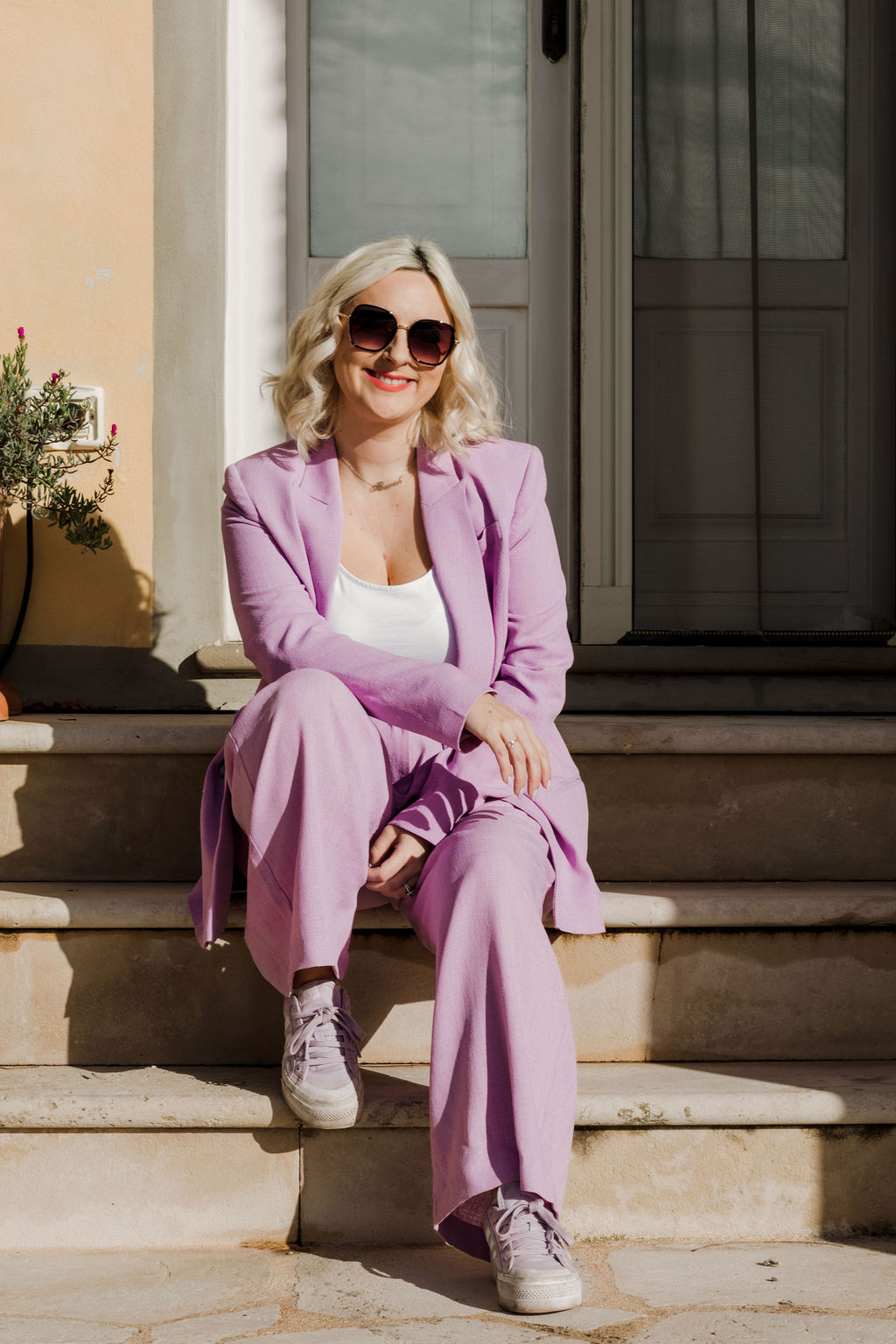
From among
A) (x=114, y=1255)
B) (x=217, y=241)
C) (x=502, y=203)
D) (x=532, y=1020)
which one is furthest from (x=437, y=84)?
(x=114, y=1255)

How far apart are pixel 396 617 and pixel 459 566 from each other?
132 millimetres

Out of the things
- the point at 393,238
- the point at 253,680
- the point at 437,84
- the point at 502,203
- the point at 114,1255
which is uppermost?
the point at 437,84

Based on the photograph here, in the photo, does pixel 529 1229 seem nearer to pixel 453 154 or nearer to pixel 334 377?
pixel 334 377

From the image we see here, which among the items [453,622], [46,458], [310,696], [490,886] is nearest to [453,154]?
[46,458]

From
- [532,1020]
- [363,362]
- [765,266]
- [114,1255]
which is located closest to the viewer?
[532,1020]

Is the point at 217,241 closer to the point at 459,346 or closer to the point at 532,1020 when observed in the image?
the point at 459,346

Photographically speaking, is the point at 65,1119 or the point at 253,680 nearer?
the point at 65,1119

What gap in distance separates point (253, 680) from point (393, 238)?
116cm

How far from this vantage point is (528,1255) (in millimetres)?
1615

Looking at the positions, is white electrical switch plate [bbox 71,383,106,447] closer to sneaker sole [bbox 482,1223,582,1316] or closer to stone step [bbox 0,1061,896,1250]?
stone step [bbox 0,1061,896,1250]

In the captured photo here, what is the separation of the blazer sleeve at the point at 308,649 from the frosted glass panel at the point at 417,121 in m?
1.47

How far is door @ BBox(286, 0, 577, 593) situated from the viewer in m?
3.32

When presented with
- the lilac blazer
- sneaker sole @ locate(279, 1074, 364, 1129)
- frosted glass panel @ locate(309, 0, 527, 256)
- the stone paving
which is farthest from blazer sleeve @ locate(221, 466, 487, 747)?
frosted glass panel @ locate(309, 0, 527, 256)

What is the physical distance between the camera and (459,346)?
2.25 m
